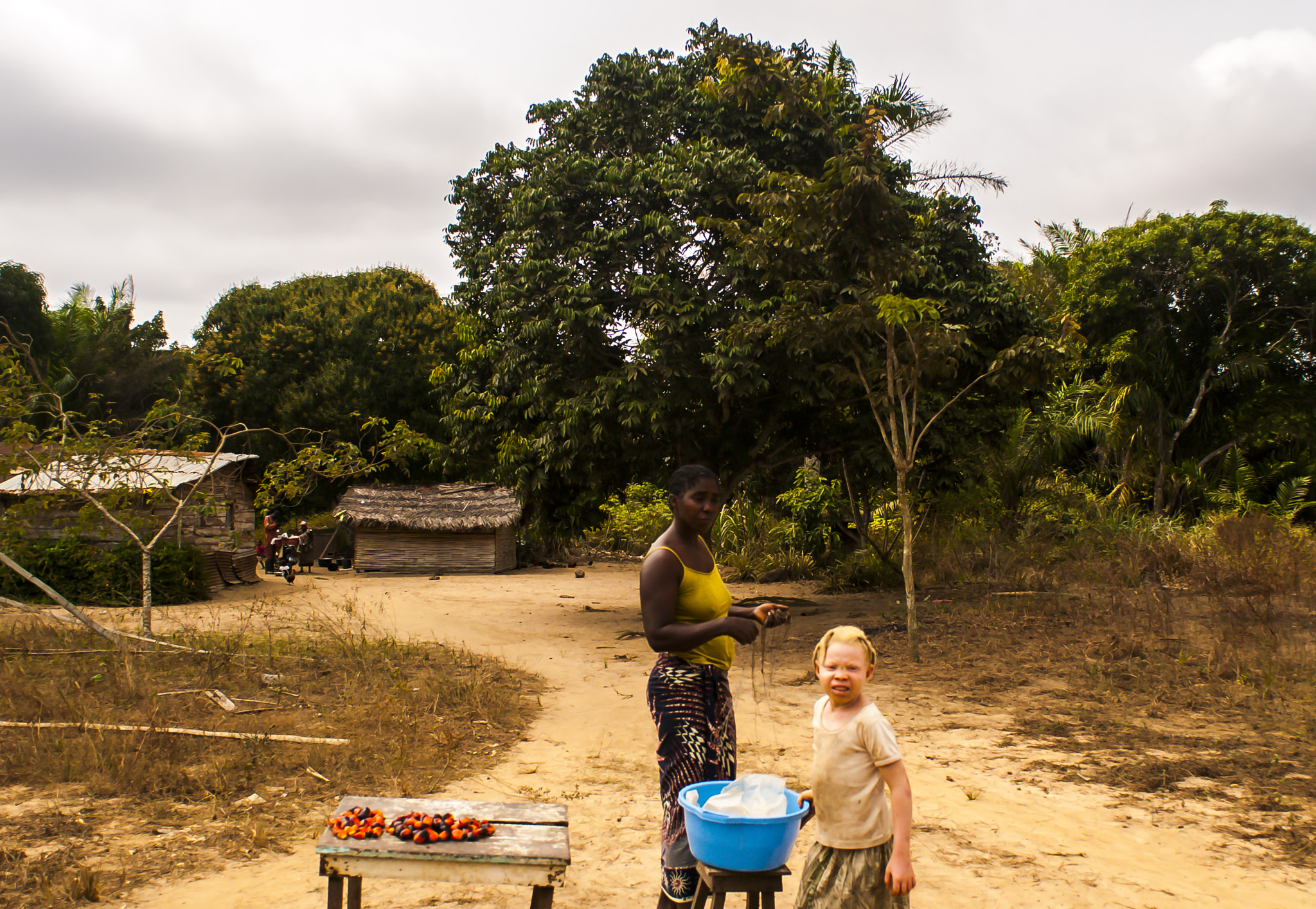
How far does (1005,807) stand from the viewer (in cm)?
511

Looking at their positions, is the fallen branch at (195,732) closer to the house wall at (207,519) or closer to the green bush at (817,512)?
the house wall at (207,519)

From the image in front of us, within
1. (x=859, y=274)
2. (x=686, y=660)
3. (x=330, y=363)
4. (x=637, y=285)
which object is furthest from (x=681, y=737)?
(x=330, y=363)

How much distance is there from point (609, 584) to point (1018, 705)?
12.1m

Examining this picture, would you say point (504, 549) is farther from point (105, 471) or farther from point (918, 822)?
point (918, 822)

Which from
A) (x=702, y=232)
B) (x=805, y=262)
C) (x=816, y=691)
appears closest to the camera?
(x=816, y=691)

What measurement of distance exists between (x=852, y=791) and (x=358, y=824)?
68.0 inches

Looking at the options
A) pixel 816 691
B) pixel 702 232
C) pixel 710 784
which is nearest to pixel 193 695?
pixel 816 691

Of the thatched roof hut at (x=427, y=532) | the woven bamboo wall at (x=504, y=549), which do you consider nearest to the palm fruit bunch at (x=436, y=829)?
the thatched roof hut at (x=427, y=532)

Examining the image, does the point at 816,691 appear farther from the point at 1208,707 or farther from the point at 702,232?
the point at 702,232

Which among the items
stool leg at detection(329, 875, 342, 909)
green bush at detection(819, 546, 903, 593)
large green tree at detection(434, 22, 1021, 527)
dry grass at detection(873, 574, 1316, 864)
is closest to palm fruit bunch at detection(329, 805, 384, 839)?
stool leg at detection(329, 875, 342, 909)

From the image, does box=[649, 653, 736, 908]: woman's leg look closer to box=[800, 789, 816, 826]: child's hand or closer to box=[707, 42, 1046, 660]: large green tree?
box=[800, 789, 816, 826]: child's hand

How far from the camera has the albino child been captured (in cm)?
270

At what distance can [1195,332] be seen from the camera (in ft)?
65.1

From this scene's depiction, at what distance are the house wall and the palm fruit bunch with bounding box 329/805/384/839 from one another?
36.6ft
